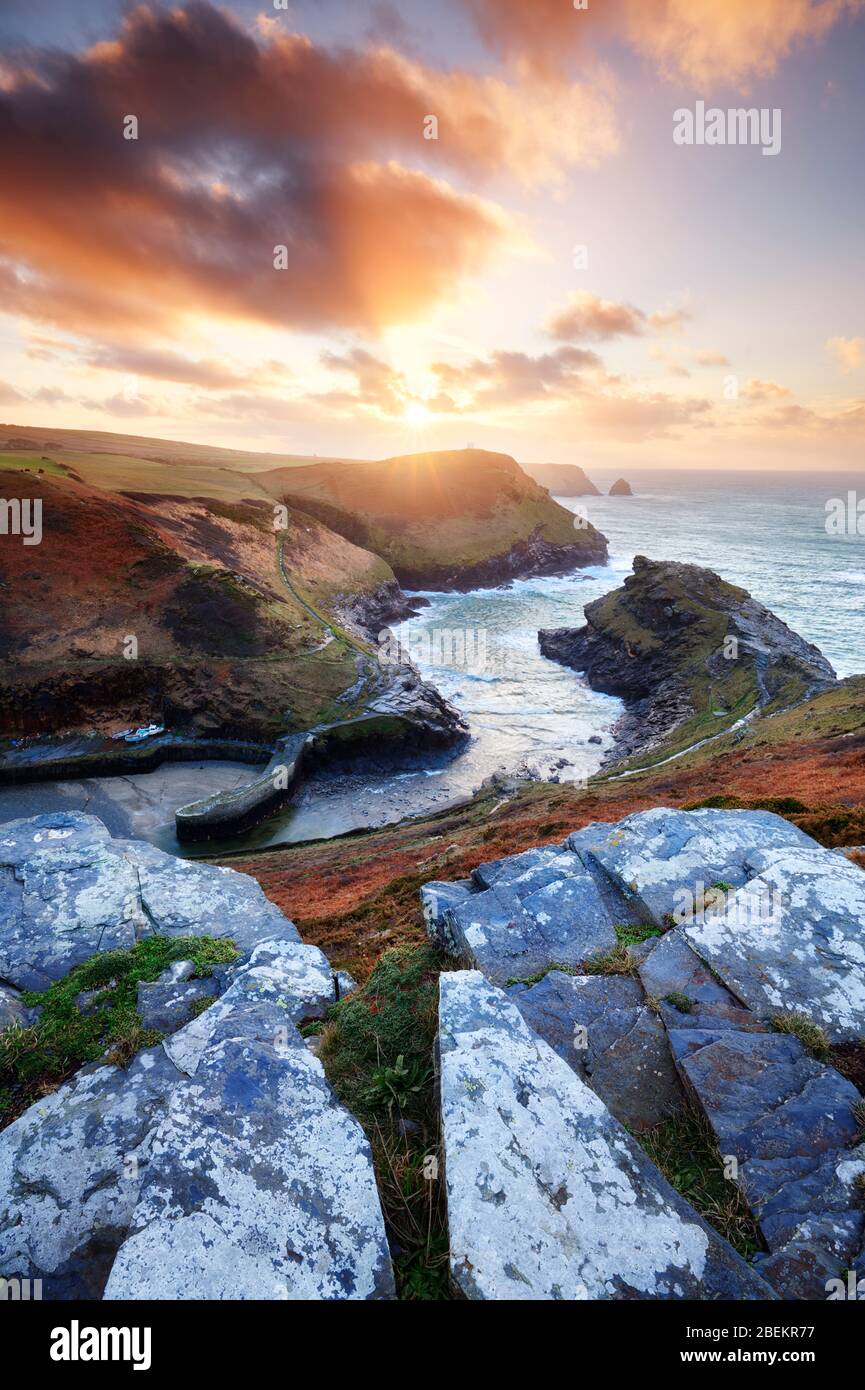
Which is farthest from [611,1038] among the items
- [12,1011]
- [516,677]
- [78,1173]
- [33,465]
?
[33,465]

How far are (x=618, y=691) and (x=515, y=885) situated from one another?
3917 cm

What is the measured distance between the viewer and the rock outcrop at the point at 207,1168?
349 centimetres

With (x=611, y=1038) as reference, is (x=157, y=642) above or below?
above

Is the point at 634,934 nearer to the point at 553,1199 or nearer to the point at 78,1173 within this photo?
the point at 553,1199

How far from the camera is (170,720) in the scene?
34625mm

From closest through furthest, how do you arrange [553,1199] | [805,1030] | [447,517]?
[553,1199]
[805,1030]
[447,517]

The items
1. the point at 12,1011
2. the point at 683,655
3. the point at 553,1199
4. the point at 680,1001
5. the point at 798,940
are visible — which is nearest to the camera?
the point at 553,1199

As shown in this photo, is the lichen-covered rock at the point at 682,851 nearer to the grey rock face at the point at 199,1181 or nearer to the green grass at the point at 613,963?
the green grass at the point at 613,963

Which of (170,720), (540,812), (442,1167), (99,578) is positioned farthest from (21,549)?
(442,1167)

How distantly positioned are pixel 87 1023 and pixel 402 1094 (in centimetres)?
378

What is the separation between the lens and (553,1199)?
12.4 feet

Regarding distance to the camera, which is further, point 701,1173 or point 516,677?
point 516,677

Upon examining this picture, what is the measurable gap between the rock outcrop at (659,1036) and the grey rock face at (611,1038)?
17 millimetres

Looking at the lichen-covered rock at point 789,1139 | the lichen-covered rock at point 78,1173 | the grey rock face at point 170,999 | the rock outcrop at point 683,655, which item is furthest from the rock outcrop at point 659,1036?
the rock outcrop at point 683,655
